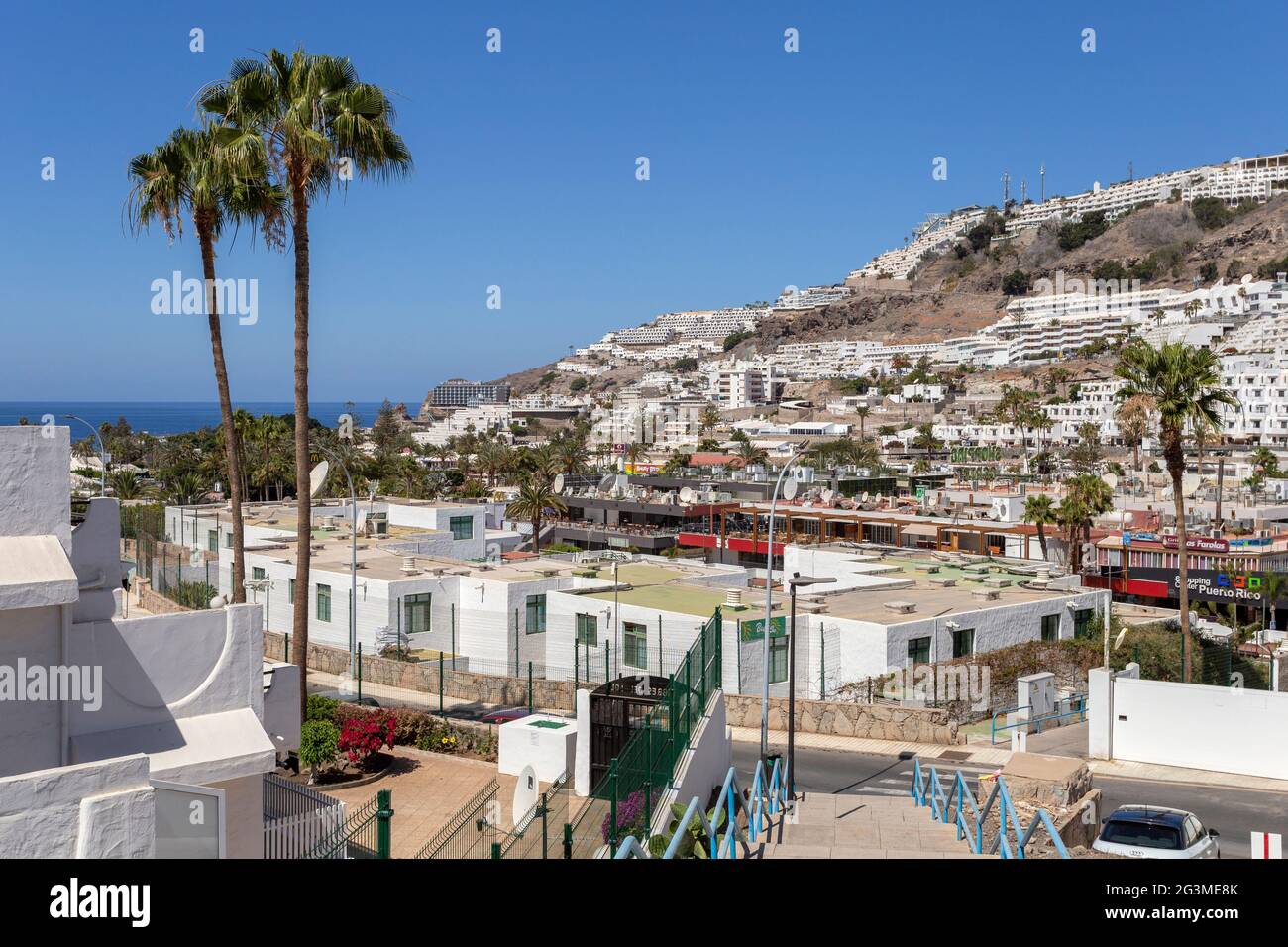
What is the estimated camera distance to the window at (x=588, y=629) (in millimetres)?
35062

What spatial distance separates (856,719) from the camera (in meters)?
30.4

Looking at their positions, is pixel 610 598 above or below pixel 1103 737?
above

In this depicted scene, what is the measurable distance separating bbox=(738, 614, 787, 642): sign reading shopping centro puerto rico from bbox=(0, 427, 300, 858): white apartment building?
19.2 meters

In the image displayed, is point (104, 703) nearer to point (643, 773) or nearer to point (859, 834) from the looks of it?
point (643, 773)

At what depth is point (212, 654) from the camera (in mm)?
13398

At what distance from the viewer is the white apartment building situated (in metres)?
8.40

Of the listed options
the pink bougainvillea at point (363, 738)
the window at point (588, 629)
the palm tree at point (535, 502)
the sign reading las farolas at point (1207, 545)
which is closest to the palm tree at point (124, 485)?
the palm tree at point (535, 502)

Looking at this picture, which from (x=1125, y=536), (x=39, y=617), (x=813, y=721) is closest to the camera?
(x=39, y=617)

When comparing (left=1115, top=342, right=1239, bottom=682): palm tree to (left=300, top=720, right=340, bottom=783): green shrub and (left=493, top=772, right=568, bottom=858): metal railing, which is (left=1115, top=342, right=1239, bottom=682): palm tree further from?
(left=493, top=772, right=568, bottom=858): metal railing

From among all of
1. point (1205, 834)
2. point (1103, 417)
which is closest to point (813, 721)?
point (1205, 834)

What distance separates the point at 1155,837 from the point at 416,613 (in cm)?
2660
